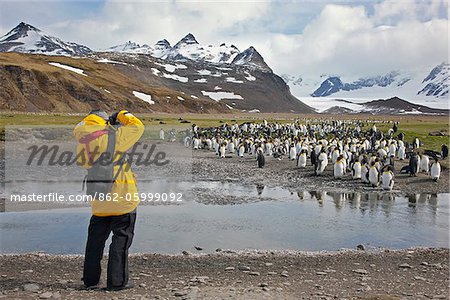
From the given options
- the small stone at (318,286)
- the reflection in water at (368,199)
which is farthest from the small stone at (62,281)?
the reflection in water at (368,199)

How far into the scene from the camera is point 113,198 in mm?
5547

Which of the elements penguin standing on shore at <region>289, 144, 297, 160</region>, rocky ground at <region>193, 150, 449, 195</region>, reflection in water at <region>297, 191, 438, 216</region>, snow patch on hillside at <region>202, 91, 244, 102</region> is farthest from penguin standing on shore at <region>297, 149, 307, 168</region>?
snow patch on hillside at <region>202, 91, 244, 102</region>

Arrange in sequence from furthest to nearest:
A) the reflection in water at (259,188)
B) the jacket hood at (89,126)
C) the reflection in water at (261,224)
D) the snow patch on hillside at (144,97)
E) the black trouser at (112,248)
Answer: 1. the snow patch on hillside at (144,97)
2. the reflection in water at (259,188)
3. the reflection in water at (261,224)
4. the black trouser at (112,248)
5. the jacket hood at (89,126)

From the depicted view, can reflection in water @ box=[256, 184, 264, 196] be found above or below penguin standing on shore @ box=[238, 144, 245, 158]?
below

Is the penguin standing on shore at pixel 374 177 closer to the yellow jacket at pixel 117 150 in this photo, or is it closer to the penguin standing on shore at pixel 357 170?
the penguin standing on shore at pixel 357 170

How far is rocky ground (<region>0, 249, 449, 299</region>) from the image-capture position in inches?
226

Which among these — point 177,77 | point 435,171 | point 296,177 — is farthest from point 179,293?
point 177,77

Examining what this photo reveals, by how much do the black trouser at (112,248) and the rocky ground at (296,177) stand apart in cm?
1013

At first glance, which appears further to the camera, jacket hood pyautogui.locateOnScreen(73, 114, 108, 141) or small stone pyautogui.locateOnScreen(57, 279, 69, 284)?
small stone pyautogui.locateOnScreen(57, 279, 69, 284)

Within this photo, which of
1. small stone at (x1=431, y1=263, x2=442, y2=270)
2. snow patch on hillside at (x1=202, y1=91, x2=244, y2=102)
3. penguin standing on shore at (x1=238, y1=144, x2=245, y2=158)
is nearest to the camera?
small stone at (x1=431, y1=263, x2=442, y2=270)

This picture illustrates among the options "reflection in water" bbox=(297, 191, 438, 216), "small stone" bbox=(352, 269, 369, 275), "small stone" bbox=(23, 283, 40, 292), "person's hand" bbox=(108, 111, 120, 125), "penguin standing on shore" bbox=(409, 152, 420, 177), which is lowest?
"small stone" bbox=(352, 269, 369, 275)

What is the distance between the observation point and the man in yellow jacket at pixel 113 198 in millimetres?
5547

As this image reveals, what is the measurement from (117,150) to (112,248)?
3.68ft

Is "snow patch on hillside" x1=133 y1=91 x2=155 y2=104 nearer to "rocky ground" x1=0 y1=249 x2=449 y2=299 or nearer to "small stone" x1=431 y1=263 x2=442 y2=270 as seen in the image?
"rocky ground" x1=0 y1=249 x2=449 y2=299
